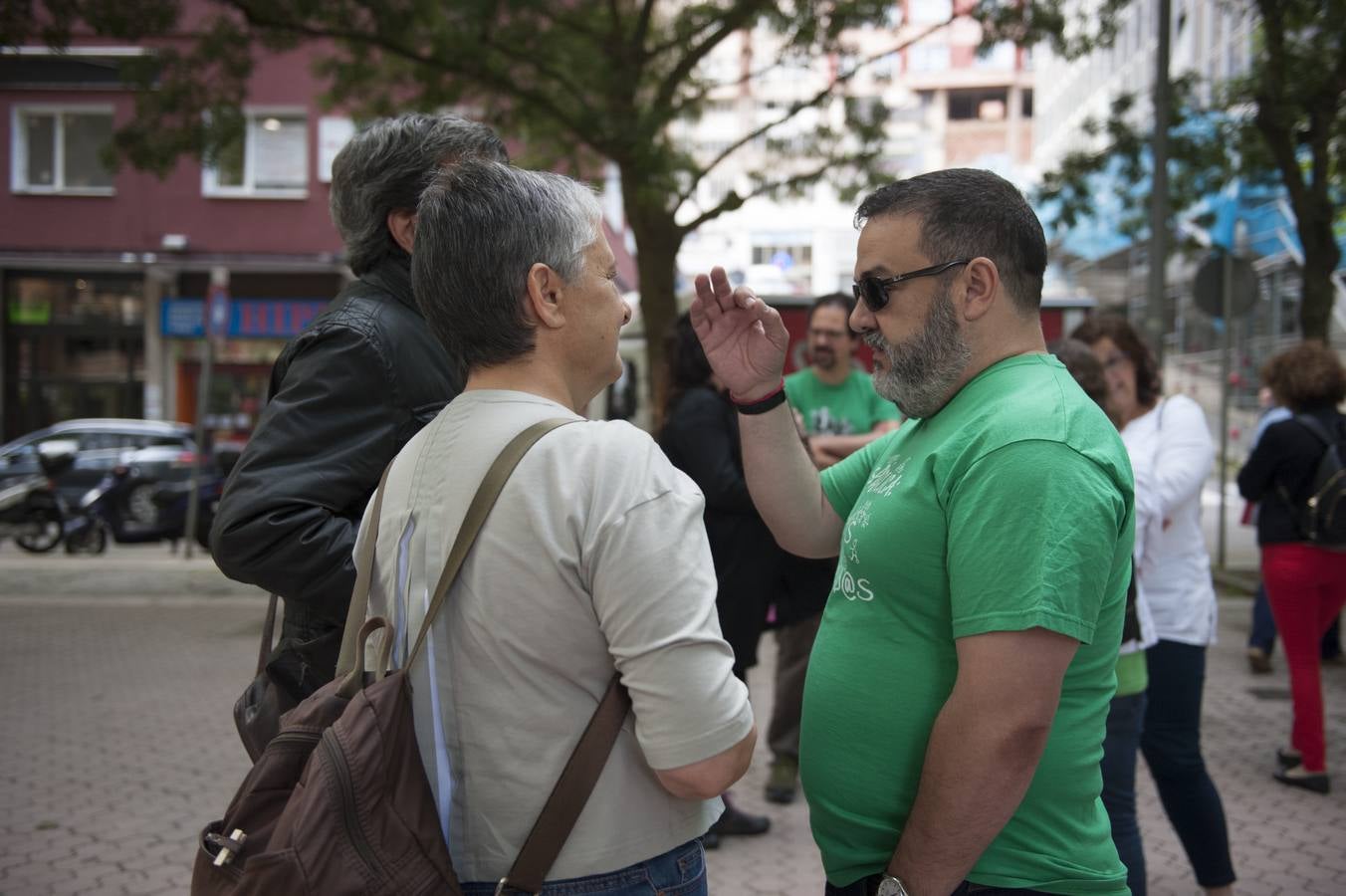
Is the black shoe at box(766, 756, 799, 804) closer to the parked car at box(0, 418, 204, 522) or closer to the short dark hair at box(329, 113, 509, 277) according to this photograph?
the short dark hair at box(329, 113, 509, 277)

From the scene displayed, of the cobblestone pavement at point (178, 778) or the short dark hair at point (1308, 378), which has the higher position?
the short dark hair at point (1308, 378)

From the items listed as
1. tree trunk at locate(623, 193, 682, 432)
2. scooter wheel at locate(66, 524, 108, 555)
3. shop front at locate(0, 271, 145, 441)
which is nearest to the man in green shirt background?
tree trunk at locate(623, 193, 682, 432)

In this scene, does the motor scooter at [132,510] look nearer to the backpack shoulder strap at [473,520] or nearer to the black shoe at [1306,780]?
the black shoe at [1306,780]

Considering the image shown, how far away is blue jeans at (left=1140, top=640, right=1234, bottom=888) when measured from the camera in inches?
135

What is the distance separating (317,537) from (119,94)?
75.6 feet

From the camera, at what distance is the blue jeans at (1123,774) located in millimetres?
3037

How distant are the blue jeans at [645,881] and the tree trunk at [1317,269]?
388 inches

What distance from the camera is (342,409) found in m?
2.01

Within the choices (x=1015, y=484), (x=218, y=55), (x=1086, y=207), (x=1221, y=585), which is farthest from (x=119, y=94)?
(x=1015, y=484)

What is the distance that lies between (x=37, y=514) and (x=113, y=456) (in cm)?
148

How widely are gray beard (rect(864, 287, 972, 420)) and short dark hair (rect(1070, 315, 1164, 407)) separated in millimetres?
2178

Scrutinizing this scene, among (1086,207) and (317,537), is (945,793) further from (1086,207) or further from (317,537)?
(1086,207)

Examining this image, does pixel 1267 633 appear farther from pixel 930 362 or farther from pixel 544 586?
pixel 544 586

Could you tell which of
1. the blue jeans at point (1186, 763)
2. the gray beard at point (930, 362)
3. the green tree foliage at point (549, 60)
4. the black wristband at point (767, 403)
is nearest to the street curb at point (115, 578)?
the green tree foliage at point (549, 60)
